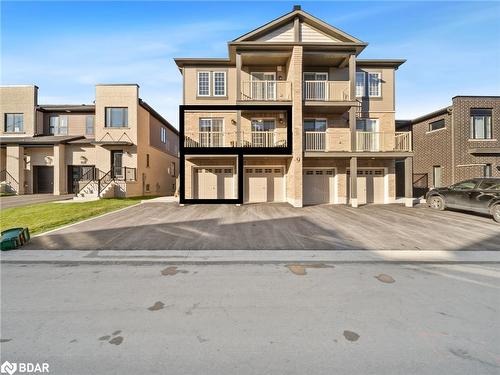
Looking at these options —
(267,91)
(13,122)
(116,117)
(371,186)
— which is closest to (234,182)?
(267,91)

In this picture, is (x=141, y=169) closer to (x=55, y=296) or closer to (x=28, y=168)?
(x=28, y=168)

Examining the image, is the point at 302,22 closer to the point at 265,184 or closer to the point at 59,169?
the point at 265,184

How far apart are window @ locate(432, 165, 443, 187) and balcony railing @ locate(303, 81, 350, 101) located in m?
10.1

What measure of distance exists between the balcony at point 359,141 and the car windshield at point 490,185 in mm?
4698

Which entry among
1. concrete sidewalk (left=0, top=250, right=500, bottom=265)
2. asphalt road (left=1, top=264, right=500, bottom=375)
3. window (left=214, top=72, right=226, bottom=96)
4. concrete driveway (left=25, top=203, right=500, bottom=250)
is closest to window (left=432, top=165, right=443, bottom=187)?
concrete driveway (left=25, top=203, right=500, bottom=250)

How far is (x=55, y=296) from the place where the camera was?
411cm

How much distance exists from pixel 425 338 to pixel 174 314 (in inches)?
128

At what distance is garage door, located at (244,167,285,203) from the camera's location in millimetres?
17094

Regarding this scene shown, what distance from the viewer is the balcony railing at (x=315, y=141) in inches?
618

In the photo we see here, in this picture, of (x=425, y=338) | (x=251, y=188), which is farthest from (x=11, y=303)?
(x=251, y=188)
